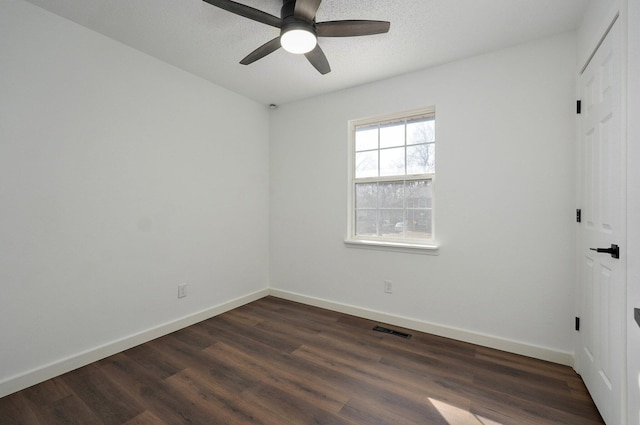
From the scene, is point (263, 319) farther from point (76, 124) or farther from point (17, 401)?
point (76, 124)

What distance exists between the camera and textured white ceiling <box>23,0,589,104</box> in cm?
199

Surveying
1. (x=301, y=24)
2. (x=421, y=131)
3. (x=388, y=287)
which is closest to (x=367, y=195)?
(x=421, y=131)

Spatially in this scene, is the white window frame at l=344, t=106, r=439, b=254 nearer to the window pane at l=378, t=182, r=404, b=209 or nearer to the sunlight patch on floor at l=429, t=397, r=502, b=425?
the window pane at l=378, t=182, r=404, b=209

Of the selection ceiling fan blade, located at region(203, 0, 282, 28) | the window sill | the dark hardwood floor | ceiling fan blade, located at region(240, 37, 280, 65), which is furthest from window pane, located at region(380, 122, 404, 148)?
the dark hardwood floor

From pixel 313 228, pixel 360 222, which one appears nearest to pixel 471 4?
pixel 360 222

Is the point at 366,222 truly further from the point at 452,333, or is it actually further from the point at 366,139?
the point at 452,333

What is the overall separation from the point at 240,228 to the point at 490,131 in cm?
291

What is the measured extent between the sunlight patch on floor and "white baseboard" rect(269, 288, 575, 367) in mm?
1012

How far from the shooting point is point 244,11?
67.8 inches

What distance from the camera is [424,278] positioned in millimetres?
2869

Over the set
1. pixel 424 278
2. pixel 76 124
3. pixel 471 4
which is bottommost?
pixel 424 278

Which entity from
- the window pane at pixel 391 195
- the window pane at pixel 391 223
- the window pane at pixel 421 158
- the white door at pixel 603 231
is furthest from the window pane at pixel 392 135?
the white door at pixel 603 231

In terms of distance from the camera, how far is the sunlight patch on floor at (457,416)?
1.65 m

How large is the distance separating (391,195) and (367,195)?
30cm
